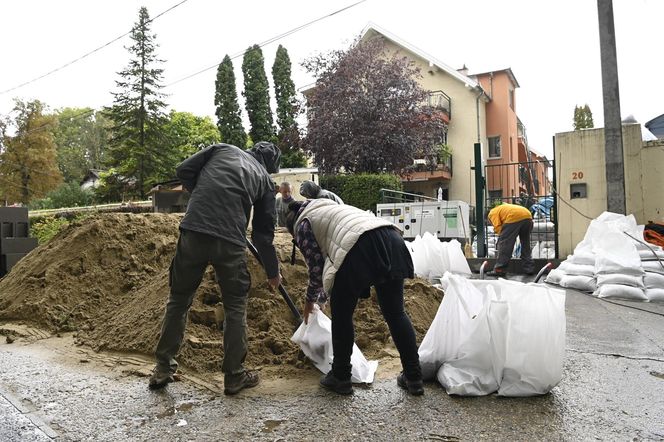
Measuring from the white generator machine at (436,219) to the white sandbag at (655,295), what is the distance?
522 centimetres

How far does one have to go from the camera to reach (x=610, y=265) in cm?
651

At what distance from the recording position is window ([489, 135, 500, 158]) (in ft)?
83.2

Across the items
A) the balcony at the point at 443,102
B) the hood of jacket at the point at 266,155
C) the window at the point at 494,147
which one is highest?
the balcony at the point at 443,102

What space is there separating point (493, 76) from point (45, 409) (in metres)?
26.4

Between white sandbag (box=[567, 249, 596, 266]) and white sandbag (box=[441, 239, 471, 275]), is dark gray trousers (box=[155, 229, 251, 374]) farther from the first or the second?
white sandbag (box=[567, 249, 596, 266])

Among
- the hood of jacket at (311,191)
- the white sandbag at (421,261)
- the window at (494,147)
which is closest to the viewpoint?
the hood of jacket at (311,191)

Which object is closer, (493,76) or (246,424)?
(246,424)

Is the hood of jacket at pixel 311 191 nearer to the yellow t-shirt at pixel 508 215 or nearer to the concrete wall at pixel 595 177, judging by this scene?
the yellow t-shirt at pixel 508 215

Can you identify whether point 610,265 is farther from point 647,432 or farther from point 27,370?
point 27,370

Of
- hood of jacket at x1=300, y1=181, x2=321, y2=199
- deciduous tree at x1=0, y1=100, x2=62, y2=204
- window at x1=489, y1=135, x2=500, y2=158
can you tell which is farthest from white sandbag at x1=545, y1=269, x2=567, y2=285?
deciduous tree at x1=0, y1=100, x2=62, y2=204

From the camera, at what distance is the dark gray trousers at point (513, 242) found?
833 cm

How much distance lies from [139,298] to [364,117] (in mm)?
14197

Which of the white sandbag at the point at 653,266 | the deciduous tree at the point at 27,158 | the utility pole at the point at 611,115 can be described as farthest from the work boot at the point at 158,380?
the deciduous tree at the point at 27,158

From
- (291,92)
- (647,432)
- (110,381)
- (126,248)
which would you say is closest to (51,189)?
(291,92)
